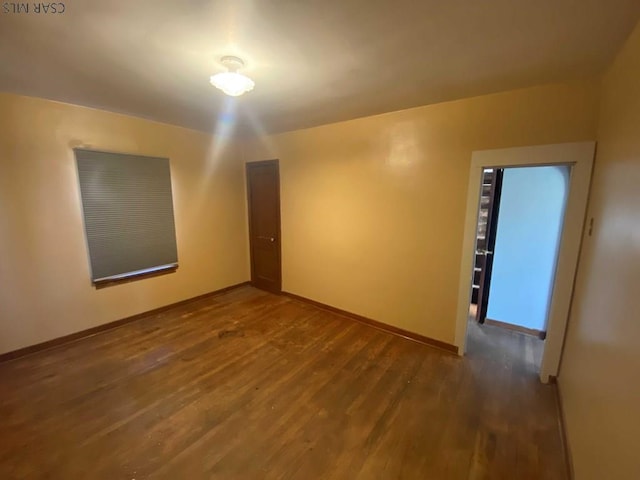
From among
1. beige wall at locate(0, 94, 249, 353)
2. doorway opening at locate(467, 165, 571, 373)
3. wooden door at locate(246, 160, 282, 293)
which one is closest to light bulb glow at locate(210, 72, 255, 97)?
beige wall at locate(0, 94, 249, 353)

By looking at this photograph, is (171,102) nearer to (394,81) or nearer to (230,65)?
(230,65)

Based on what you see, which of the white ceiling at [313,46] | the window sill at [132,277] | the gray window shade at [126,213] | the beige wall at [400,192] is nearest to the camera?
the white ceiling at [313,46]

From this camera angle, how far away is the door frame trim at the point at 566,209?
203 centimetres

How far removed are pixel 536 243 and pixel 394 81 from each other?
2.45 m

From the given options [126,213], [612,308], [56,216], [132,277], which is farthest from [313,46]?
[132,277]

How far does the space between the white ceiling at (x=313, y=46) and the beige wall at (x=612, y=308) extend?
393 millimetres

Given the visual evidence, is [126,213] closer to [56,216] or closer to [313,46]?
[56,216]

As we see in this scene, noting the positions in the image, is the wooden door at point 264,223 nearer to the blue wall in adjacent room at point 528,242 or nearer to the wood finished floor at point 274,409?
the wood finished floor at point 274,409

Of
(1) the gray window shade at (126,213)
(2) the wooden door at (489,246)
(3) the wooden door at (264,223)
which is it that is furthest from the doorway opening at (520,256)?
(1) the gray window shade at (126,213)

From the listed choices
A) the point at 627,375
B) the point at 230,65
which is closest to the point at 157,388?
the point at 230,65

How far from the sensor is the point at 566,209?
6.91ft

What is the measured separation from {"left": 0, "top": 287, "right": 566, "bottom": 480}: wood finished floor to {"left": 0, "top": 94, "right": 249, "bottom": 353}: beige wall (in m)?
0.37

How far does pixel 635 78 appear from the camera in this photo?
4.37 ft

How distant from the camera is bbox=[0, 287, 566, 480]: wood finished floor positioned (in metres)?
1.60
